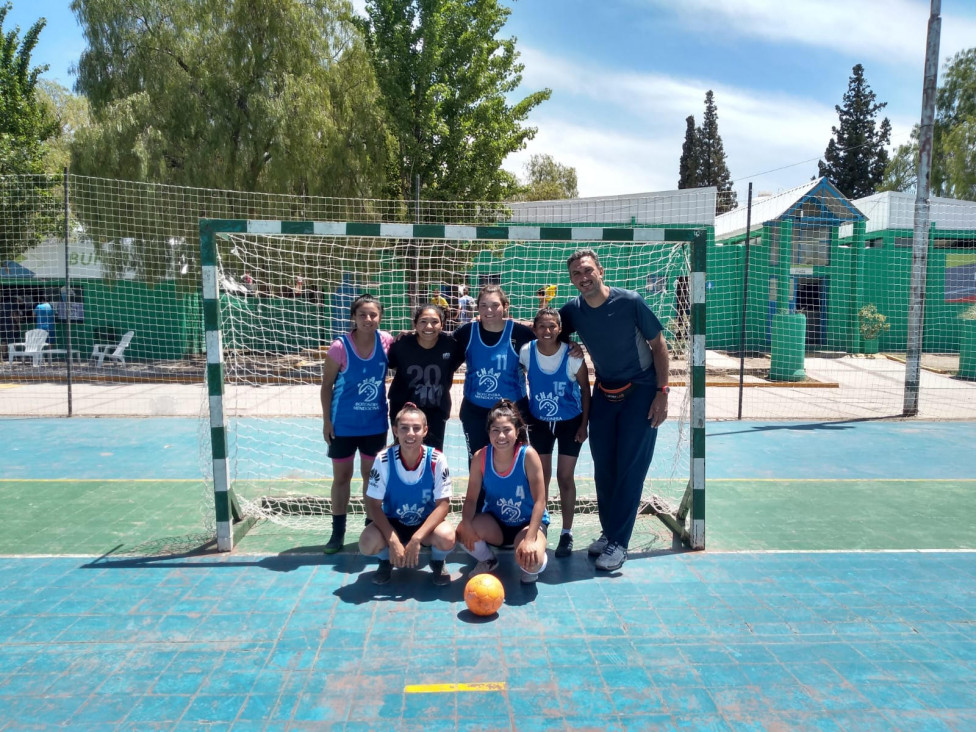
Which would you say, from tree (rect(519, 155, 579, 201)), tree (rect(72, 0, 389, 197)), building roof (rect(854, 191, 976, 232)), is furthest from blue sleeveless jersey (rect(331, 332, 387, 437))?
tree (rect(519, 155, 579, 201))

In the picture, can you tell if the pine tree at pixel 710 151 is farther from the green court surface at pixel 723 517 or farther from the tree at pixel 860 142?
the green court surface at pixel 723 517

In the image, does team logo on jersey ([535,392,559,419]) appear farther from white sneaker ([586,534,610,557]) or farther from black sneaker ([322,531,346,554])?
black sneaker ([322,531,346,554])

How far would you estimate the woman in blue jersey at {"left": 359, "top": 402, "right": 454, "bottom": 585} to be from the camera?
175 inches

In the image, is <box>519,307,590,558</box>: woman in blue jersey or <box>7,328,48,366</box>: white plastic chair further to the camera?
<box>7,328,48,366</box>: white plastic chair

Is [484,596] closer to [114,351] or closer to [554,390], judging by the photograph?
[554,390]

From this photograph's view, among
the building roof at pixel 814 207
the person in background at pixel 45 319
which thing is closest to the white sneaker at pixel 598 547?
the building roof at pixel 814 207

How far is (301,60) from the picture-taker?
635 inches

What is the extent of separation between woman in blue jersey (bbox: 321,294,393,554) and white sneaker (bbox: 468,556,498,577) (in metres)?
1.10

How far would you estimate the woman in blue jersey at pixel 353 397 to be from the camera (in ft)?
16.4

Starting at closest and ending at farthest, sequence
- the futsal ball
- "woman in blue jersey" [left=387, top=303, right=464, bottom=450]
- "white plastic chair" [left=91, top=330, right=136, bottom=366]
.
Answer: the futsal ball → "woman in blue jersey" [left=387, top=303, right=464, bottom=450] → "white plastic chair" [left=91, top=330, right=136, bottom=366]

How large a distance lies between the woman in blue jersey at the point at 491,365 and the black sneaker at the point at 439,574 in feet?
2.89

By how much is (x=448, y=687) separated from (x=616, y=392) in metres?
2.25

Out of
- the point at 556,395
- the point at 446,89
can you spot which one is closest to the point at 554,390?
the point at 556,395

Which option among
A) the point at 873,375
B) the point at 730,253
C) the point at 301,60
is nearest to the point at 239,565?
the point at 301,60
